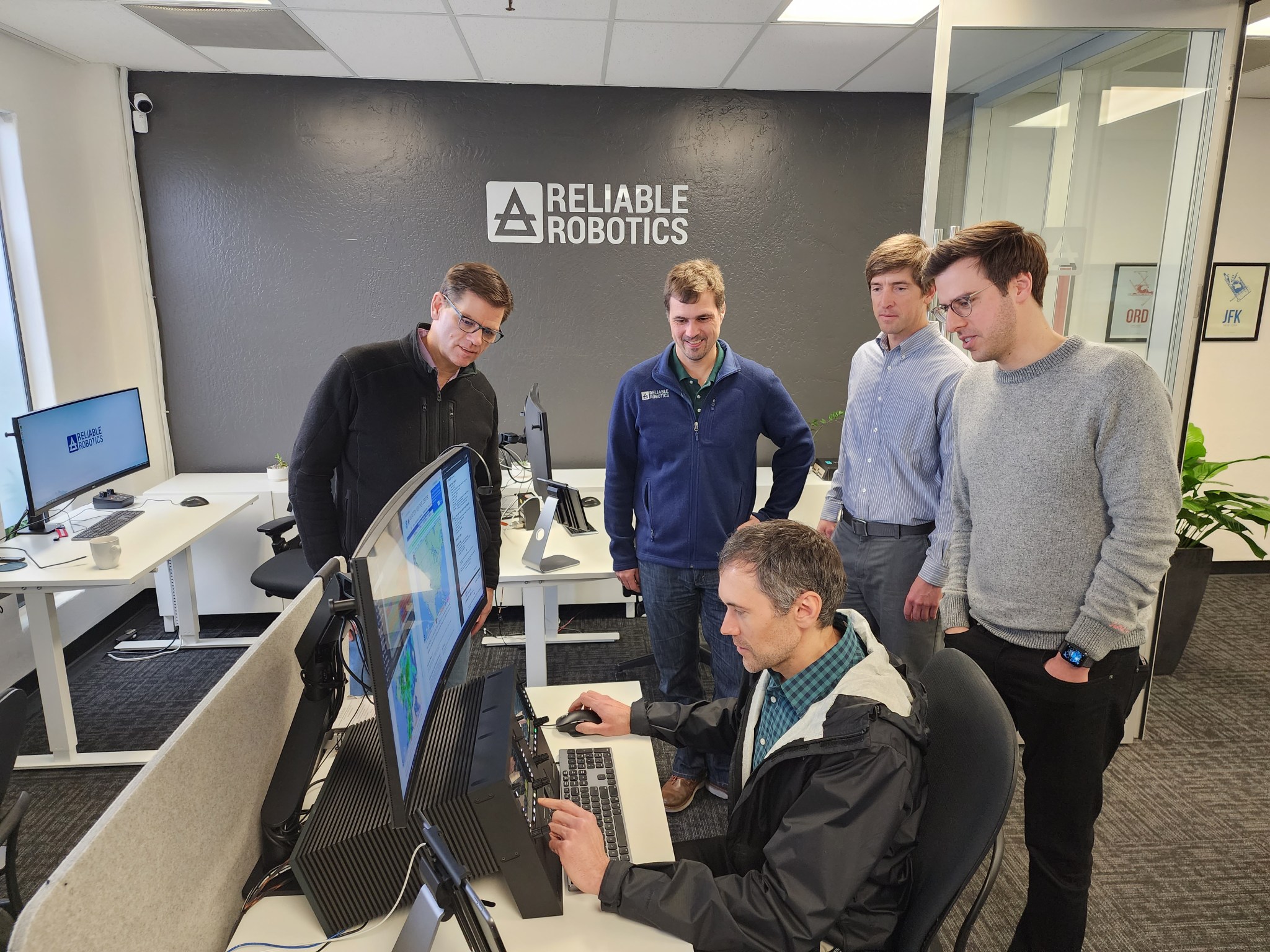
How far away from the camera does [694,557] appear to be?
2396mm

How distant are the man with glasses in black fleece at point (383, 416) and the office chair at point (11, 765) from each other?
0.71 metres

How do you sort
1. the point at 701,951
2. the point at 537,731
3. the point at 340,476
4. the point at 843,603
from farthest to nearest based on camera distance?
the point at 843,603 < the point at 340,476 < the point at 537,731 < the point at 701,951

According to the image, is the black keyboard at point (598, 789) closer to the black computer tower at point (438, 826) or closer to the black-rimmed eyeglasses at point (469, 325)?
the black computer tower at point (438, 826)

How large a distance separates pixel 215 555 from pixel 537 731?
303 cm

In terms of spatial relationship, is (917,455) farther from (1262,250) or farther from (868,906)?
(1262,250)

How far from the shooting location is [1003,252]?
1585mm

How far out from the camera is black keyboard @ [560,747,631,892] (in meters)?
1.35

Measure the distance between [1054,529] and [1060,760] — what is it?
50 cm

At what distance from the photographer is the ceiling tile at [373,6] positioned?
2.82 meters

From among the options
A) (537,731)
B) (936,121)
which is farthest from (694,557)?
(936,121)

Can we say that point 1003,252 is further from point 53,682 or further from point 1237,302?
point 1237,302

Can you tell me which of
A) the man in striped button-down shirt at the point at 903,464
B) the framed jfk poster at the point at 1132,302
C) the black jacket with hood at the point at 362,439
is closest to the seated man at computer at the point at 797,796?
the man in striped button-down shirt at the point at 903,464

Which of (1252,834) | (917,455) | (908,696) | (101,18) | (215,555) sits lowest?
(1252,834)

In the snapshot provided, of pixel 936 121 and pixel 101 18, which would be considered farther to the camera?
pixel 101 18
